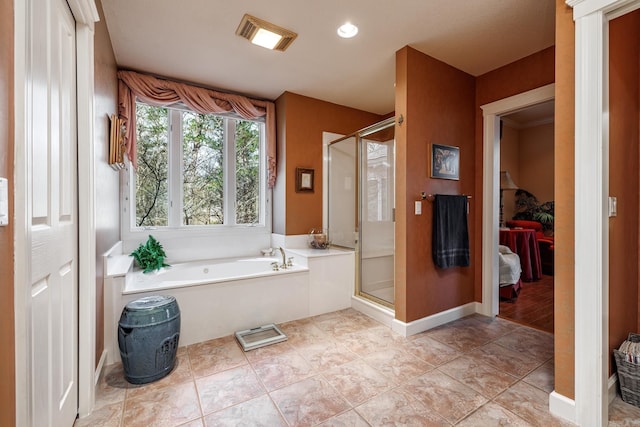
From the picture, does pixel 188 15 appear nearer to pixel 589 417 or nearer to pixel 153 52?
pixel 153 52

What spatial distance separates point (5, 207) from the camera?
0.73 meters

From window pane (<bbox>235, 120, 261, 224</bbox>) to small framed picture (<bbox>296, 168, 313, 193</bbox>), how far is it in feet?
2.00

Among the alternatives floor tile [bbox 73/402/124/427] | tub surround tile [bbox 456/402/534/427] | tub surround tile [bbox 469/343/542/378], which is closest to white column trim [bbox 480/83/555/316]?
tub surround tile [bbox 469/343/542/378]

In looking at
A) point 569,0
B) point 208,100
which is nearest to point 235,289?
point 208,100

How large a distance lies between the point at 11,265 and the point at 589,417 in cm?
248

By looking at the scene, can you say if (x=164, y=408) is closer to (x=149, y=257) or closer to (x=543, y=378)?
(x=149, y=257)

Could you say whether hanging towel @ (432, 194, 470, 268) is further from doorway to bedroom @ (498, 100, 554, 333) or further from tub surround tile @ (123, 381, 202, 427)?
tub surround tile @ (123, 381, 202, 427)

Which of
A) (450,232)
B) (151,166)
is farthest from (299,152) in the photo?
(450,232)

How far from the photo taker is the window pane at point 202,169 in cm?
336

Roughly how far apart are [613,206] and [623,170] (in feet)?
1.08

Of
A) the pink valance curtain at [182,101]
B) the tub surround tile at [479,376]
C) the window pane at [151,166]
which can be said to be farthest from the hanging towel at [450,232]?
the window pane at [151,166]

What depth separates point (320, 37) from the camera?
2340 millimetres

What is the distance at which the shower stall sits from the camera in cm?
297

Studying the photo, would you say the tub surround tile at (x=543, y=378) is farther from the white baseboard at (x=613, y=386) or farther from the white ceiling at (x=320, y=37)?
the white ceiling at (x=320, y=37)
